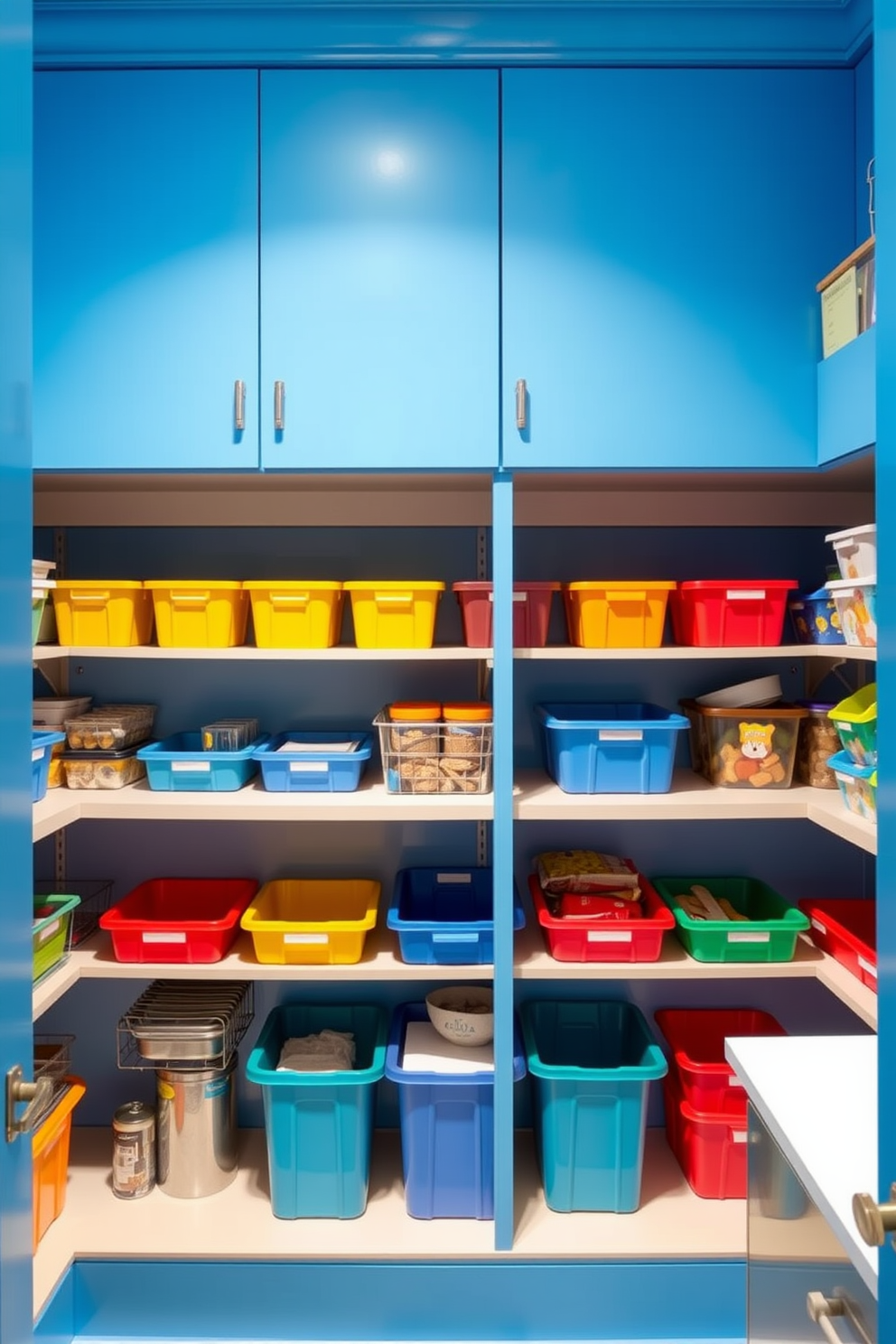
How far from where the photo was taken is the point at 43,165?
2070 millimetres

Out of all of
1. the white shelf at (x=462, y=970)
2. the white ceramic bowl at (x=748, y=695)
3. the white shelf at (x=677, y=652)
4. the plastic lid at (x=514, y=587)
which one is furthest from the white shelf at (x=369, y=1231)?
the plastic lid at (x=514, y=587)

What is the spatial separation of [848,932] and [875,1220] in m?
1.44

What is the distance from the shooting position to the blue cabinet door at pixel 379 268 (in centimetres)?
204

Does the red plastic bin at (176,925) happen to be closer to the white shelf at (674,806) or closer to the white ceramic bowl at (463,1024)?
the white ceramic bowl at (463,1024)

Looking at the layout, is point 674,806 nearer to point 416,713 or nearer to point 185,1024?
point 416,713

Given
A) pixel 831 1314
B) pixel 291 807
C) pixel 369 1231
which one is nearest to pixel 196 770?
pixel 291 807

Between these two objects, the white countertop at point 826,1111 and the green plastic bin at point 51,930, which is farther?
the green plastic bin at point 51,930

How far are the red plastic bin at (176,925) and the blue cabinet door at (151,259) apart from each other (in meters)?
1.05

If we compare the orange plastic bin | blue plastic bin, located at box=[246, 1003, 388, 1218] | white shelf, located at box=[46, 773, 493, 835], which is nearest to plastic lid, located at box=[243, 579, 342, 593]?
white shelf, located at box=[46, 773, 493, 835]

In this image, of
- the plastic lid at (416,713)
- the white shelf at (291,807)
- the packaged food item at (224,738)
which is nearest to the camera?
the white shelf at (291,807)

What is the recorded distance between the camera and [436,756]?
2.21 meters

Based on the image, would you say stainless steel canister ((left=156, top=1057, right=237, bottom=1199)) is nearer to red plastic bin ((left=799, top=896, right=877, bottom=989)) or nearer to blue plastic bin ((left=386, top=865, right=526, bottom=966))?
blue plastic bin ((left=386, top=865, right=526, bottom=966))

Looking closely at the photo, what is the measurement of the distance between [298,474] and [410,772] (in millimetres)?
723

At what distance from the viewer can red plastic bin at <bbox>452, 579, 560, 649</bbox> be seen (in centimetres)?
221
